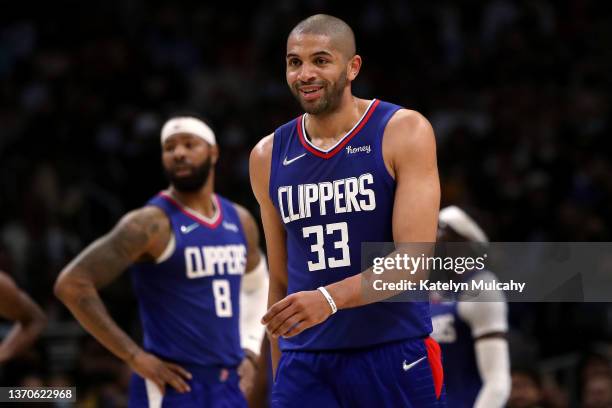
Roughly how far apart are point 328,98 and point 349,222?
525 millimetres

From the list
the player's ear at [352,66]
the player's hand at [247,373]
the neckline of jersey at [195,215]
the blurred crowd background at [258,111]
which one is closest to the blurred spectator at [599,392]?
the blurred crowd background at [258,111]

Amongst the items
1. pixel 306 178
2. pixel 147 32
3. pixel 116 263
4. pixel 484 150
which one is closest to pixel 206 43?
pixel 147 32

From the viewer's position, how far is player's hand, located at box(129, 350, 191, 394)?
580 cm

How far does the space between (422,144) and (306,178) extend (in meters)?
0.53

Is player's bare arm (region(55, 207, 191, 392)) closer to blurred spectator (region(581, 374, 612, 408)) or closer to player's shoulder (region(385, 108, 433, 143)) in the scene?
player's shoulder (region(385, 108, 433, 143))

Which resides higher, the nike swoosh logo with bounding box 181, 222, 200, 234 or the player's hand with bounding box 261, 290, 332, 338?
the nike swoosh logo with bounding box 181, 222, 200, 234

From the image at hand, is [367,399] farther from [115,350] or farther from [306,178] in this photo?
[115,350]

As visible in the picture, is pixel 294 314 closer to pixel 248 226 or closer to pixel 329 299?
pixel 329 299

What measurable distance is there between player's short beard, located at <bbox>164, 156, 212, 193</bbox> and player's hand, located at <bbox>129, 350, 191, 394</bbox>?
1.03 meters

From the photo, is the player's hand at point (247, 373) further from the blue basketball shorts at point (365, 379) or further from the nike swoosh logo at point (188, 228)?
the blue basketball shorts at point (365, 379)

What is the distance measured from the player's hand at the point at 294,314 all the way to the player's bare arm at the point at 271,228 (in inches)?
34.7

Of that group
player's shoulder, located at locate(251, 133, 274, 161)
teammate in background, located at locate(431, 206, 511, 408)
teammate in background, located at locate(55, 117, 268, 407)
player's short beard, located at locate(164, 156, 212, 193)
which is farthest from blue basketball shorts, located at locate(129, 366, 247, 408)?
player's shoulder, located at locate(251, 133, 274, 161)

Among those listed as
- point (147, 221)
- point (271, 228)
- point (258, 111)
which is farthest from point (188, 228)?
point (258, 111)

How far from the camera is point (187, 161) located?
630cm
